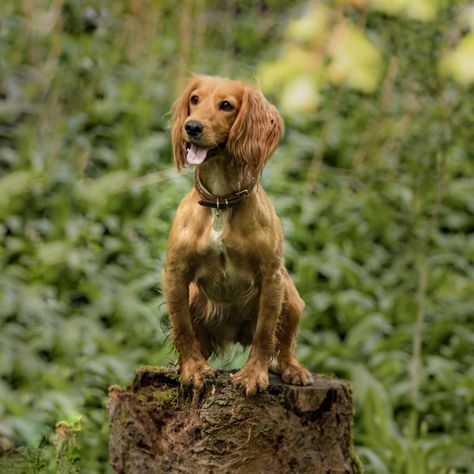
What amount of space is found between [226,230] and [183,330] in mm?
500

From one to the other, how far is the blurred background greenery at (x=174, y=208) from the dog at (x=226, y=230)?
45cm

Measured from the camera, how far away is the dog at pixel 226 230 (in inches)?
142

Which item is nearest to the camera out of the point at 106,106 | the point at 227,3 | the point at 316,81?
the point at 316,81

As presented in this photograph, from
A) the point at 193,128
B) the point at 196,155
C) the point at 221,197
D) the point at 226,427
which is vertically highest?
the point at 193,128

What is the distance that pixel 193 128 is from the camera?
3449 millimetres

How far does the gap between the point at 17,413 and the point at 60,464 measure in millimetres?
2269

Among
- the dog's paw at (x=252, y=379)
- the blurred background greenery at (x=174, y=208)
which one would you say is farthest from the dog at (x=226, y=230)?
the blurred background greenery at (x=174, y=208)

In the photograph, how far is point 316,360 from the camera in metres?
7.79

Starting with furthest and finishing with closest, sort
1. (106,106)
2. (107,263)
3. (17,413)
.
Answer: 1. (106,106)
2. (107,263)
3. (17,413)

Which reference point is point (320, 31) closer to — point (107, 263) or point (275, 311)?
point (275, 311)

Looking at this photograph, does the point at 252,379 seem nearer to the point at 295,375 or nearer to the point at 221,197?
the point at 295,375

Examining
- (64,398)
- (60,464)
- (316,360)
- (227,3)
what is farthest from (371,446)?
(227,3)

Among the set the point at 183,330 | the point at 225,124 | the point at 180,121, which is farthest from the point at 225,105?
the point at 183,330

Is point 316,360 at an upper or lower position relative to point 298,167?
lower
